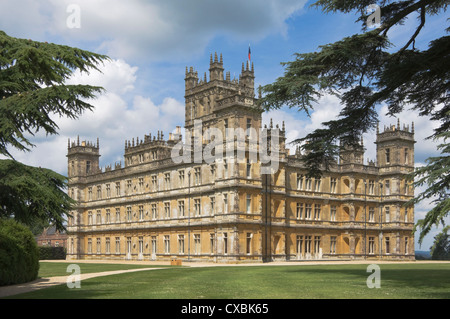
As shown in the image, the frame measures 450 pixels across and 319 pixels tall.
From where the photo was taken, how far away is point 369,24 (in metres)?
19.2

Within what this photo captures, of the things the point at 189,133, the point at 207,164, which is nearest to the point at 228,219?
the point at 207,164

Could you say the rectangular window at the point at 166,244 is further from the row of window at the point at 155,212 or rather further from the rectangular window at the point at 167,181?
the rectangular window at the point at 167,181

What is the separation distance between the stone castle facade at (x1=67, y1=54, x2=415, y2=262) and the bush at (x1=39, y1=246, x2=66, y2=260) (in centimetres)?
368

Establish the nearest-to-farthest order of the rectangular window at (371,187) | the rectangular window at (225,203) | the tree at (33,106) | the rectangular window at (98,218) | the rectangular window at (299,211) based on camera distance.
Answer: the tree at (33,106) → the rectangular window at (225,203) → the rectangular window at (299,211) → the rectangular window at (371,187) → the rectangular window at (98,218)

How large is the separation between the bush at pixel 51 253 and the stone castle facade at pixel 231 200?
368 centimetres

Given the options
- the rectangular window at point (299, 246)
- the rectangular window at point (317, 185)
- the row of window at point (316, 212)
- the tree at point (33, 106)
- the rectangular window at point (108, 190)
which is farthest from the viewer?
the rectangular window at point (108, 190)

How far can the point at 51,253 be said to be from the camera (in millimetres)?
63188

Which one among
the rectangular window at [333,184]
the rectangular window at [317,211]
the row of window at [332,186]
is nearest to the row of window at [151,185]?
the row of window at [332,186]

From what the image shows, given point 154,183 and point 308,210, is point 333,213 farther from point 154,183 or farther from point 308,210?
point 154,183

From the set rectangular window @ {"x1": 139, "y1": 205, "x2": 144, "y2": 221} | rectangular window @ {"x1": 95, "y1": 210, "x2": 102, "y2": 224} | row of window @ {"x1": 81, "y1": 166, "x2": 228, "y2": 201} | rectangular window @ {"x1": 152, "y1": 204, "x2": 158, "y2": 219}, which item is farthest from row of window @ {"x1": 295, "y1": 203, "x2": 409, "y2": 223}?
rectangular window @ {"x1": 95, "y1": 210, "x2": 102, "y2": 224}

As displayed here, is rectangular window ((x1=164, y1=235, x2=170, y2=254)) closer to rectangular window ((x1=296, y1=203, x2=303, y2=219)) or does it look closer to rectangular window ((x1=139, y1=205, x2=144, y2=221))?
rectangular window ((x1=139, y1=205, x2=144, y2=221))

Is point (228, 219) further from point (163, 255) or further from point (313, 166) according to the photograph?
point (313, 166)

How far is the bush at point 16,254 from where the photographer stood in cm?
1969

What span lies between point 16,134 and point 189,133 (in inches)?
1811
